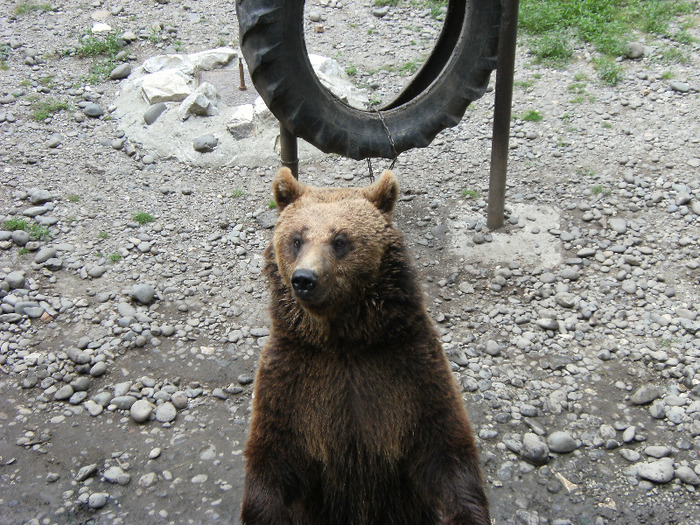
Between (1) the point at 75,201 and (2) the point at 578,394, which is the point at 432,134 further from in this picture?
(1) the point at 75,201

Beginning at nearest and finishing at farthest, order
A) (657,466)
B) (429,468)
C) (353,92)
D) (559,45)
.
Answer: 1. (429,468)
2. (657,466)
3. (353,92)
4. (559,45)

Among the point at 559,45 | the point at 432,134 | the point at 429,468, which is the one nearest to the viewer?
the point at 429,468

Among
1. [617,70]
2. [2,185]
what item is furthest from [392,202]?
[617,70]

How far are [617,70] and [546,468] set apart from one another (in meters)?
5.25

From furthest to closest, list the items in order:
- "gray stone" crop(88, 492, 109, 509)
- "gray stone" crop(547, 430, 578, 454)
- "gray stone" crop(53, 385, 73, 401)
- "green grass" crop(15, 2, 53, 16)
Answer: "green grass" crop(15, 2, 53, 16)
"gray stone" crop(53, 385, 73, 401)
"gray stone" crop(547, 430, 578, 454)
"gray stone" crop(88, 492, 109, 509)

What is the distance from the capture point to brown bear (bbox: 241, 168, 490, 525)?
3.17 metres

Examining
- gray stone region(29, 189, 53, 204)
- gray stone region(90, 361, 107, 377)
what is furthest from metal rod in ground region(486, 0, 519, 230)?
gray stone region(29, 189, 53, 204)

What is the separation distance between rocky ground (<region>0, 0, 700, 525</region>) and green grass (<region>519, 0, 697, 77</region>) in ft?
0.77

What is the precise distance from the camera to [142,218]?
643cm

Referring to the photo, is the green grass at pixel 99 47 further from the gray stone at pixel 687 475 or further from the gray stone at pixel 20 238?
the gray stone at pixel 687 475

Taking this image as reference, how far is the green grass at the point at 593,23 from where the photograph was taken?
8.45 meters

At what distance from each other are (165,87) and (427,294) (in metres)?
3.81

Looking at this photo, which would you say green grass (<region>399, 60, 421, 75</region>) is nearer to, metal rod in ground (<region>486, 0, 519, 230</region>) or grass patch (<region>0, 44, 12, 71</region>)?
metal rod in ground (<region>486, 0, 519, 230</region>)

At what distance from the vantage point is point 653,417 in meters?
4.53
